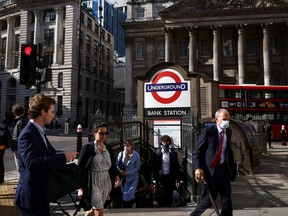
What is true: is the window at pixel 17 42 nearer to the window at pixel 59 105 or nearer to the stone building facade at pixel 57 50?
the stone building facade at pixel 57 50

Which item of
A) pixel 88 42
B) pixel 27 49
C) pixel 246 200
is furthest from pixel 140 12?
pixel 246 200

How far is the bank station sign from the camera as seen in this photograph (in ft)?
26.9

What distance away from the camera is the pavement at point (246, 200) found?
17.9 ft

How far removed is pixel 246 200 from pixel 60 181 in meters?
5.03

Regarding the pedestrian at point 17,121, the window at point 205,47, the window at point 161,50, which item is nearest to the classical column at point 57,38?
the window at point 161,50

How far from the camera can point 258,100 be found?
23.1 metres

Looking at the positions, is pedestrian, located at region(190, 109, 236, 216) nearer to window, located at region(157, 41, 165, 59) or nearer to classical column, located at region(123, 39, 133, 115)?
classical column, located at region(123, 39, 133, 115)

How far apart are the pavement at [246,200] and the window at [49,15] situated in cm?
4102

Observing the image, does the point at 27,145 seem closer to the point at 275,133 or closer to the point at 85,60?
the point at 275,133

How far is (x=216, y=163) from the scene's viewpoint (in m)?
4.53

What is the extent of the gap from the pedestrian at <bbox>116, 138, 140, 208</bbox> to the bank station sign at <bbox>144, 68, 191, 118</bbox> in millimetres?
2376

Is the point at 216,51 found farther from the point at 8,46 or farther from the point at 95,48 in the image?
the point at 8,46

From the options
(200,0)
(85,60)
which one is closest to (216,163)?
(200,0)

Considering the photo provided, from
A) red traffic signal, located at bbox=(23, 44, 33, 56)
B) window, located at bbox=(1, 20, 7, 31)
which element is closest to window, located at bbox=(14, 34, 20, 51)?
window, located at bbox=(1, 20, 7, 31)
